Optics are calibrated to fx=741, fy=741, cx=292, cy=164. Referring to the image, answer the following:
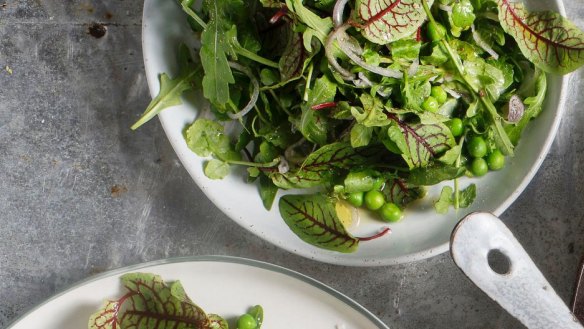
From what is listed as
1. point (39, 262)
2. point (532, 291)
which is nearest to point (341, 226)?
point (532, 291)

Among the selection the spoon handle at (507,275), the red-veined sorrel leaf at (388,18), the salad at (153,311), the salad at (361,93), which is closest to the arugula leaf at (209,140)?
the salad at (361,93)

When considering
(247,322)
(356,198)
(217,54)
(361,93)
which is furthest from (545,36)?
(247,322)

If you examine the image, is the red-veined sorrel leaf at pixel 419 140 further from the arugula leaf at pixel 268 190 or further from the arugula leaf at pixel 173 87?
the arugula leaf at pixel 173 87

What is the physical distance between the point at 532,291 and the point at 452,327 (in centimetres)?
33

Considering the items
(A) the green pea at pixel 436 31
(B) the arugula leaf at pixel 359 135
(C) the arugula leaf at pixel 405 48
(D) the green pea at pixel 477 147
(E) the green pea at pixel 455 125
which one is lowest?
(D) the green pea at pixel 477 147

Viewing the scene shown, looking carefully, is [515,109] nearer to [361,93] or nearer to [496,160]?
[496,160]

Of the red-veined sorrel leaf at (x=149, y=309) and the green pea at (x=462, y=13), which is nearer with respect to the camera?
the green pea at (x=462, y=13)

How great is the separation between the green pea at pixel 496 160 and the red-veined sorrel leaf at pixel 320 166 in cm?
24

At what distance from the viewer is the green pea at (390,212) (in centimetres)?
134

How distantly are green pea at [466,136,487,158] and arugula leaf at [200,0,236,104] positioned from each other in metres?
0.44

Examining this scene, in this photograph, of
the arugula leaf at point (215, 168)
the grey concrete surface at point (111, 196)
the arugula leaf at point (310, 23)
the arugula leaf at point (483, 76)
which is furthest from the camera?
the grey concrete surface at point (111, 196)

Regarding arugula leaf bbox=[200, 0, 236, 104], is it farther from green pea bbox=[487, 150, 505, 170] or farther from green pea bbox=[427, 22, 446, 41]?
green pea bbox=[487, 150, 505, 170]

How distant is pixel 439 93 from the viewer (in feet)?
4.11

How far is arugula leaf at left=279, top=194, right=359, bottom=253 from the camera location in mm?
1300
